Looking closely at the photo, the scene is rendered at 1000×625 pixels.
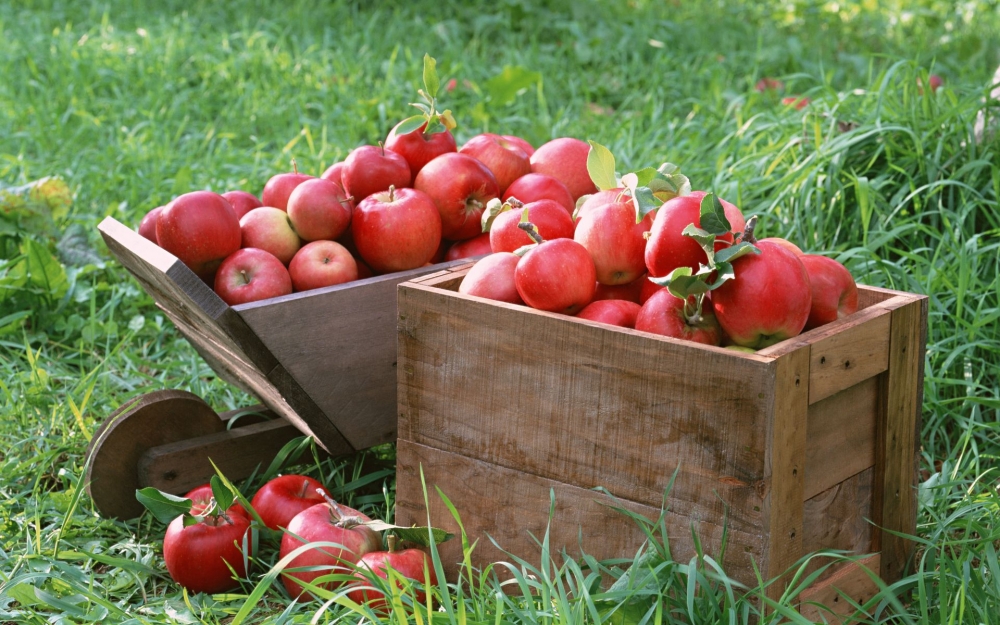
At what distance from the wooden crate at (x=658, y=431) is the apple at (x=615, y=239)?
17 cm

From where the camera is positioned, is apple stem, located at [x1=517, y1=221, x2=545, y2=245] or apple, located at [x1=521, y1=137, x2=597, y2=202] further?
apple, located at [x1=521, y1=137, x2=597, y2=202]

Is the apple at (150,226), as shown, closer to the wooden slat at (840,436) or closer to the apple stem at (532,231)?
the apple stem at (532,231)

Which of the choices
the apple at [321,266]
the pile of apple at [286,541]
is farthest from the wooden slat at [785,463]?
the apple at [321,266]

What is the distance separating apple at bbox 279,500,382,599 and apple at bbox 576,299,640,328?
0.58m

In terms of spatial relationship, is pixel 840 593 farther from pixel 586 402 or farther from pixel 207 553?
pixel 207 553

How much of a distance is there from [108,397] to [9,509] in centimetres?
54

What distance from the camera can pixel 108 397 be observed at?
2730 mm

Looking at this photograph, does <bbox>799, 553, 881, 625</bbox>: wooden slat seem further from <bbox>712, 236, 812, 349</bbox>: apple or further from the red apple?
the red apple

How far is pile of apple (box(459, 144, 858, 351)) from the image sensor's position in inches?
59.2

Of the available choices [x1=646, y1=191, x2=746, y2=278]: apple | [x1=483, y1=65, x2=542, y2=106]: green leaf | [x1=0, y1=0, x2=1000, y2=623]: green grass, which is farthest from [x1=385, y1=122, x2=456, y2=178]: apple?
[x1=483, y1=65, x2=542, y2=106]: green leaf

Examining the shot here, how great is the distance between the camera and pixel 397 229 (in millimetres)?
2100

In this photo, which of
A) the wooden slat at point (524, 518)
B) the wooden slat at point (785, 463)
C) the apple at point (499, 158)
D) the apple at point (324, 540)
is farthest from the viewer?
the apple at point (499, 158)

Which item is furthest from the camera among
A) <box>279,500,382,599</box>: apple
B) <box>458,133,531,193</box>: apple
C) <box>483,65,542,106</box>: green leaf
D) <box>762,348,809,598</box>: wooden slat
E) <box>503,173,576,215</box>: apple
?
<box>483,65,542,106</box>: green leaf

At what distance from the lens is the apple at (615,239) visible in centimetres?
170
